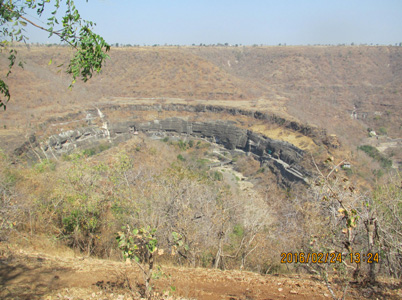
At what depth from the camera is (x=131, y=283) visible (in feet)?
21.9

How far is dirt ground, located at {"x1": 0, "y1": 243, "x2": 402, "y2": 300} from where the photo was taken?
593 cm

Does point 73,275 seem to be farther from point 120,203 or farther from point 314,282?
point 314,282

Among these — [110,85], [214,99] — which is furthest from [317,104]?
[110,85]

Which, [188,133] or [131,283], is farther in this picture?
[188,133]

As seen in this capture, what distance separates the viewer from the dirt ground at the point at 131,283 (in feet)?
19.4

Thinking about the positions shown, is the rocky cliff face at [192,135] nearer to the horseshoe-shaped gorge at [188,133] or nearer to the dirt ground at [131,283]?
the horseshoe-shaped gorge at [188,133]

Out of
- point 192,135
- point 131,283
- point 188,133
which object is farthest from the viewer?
point 188,133

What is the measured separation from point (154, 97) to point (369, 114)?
40.0m
